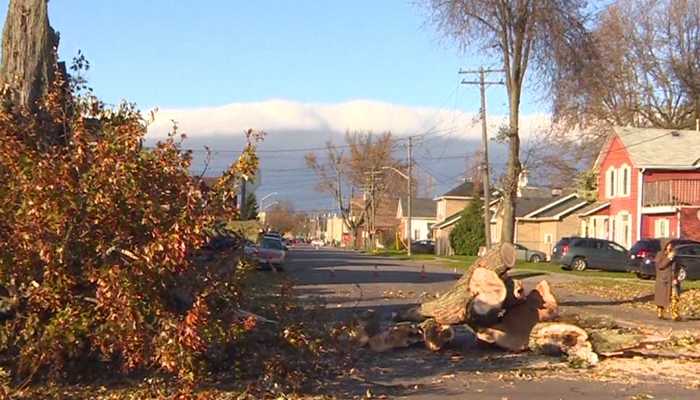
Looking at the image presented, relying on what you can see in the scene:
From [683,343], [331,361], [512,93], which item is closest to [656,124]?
[512,93]

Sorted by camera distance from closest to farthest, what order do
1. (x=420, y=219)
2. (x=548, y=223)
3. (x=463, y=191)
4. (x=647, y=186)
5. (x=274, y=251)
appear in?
(x=274, y=251) < (x=647, y=186) < (x=548, y=223) < (x=463, y=191) < (x=420, y=219)

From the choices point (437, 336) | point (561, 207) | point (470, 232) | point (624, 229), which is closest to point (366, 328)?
point (437, 336)

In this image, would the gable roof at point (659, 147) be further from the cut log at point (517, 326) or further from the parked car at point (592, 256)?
Answer: the cut log at point (517, 326)

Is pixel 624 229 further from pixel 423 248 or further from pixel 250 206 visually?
pixel 423 248

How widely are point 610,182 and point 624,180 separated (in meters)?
2.04

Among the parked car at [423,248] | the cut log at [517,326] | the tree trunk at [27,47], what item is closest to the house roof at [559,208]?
the parked car at [423,248]

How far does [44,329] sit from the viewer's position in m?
9.09

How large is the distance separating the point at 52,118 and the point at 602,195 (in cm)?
4848

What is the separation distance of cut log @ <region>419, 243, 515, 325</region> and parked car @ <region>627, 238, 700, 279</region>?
871 inches

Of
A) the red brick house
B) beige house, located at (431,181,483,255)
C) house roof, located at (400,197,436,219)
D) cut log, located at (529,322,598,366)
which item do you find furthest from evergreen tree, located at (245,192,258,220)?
house roof, located at (400,197,436,219)

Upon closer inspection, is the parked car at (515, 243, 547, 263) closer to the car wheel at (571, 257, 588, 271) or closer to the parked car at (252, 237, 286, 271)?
the car wheel at (571, 257, 588, 271)

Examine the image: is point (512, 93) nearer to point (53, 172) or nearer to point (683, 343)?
point (683, 343)

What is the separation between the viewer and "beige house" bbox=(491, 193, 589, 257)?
218 ft

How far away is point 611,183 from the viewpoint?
176 ft
